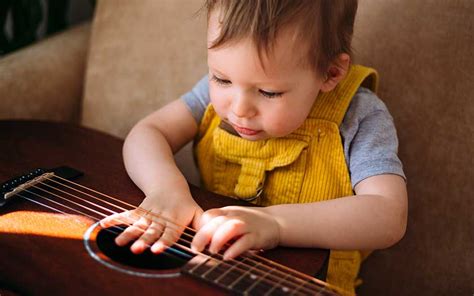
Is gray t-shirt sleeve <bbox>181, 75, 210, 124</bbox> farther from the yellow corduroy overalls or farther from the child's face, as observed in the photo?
the child's face

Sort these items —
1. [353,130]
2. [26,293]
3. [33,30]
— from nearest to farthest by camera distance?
[26,293] < [353,130] < [33,30]

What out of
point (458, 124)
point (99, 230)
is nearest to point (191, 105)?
point (99, 230)

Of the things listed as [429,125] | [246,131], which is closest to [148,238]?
[246,131]

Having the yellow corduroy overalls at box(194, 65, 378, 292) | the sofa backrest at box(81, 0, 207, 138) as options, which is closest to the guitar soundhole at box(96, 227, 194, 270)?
the yellow corduroy overalls at box(194, 65, 378, 292)

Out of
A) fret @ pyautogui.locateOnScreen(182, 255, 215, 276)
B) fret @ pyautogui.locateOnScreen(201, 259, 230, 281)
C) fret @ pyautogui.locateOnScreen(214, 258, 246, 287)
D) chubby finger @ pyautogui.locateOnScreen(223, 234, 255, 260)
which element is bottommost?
fret @ pyautogui.locateOnScreen(182, 255, 215, 276)

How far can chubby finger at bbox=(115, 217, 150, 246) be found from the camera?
875mm

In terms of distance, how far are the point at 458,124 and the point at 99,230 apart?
707 mm

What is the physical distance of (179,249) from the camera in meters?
0.88

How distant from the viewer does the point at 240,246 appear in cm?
85

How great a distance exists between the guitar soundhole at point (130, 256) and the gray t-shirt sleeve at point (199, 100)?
0.36m

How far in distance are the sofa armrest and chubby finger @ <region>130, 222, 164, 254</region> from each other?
0.64 meters

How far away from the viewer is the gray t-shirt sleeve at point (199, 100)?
3.93 ft

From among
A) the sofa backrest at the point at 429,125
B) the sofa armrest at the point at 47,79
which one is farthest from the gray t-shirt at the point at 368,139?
the sofa armrest at the point at 47,79

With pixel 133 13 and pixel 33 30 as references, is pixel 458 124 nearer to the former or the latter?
pixel 133 13
